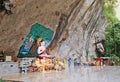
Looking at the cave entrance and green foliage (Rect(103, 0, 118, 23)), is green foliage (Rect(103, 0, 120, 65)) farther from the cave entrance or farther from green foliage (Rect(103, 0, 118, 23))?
the cave entrance

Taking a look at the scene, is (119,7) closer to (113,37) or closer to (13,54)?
(113,37)

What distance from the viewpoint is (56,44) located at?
1877cm

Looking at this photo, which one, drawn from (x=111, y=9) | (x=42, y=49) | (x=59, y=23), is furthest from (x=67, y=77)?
(x=111, y=9)

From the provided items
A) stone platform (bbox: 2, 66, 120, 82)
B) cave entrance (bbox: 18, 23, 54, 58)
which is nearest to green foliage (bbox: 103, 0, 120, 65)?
cave entrance (bbox: 18, 23, 54, 58)

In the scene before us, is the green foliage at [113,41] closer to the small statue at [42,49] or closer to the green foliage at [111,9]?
the green foliage at [111,9]

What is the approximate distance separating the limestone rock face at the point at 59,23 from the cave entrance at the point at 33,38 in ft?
0.78

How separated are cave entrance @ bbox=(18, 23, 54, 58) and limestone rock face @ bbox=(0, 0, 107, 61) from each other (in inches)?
9.4

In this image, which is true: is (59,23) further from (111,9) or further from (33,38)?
(111,9)

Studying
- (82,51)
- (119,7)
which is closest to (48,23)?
(82,51)

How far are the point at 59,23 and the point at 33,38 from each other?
1909mm

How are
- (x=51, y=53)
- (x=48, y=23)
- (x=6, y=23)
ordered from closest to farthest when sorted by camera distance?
(x=6, y=23) < (x=48, y=23) < (x=51, y=53)

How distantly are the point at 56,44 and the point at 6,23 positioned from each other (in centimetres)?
454

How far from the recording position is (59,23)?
17688mm

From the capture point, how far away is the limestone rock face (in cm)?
1527
